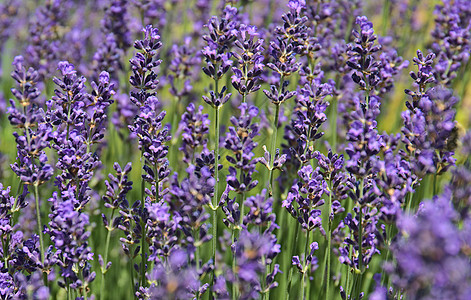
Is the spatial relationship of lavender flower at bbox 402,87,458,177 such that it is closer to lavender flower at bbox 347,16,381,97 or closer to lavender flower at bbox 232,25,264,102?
lavender flower at bbox 347,16,381,97

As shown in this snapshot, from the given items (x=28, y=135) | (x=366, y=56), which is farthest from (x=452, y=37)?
(x=28, y=135)

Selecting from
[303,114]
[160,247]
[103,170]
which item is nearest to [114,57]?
[103,170]

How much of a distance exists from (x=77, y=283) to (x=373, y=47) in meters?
1.81

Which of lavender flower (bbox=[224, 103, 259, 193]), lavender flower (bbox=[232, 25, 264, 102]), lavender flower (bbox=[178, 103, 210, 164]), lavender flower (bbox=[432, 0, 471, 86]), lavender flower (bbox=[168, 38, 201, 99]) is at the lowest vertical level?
lavender flower (bbox=[224, 103, 259, 193])

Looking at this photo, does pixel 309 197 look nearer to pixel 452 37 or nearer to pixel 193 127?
pixel 193 127

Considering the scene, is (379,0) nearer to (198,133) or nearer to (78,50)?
(78,50)

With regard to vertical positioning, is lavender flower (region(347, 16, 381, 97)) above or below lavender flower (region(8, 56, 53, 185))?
above

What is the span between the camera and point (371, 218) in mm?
2352

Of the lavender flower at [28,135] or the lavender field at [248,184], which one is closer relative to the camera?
the lavender field at [248,184]

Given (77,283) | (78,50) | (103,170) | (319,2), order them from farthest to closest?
(78,50)
(103,170)
(319,2)
(77,283)

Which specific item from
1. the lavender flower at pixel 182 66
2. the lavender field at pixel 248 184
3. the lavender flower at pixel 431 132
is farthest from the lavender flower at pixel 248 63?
the lavender flower at pixel 182 66

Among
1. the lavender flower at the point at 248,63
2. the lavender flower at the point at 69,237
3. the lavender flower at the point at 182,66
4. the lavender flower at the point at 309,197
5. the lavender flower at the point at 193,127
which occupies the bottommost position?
the lavender flower at the point at 69,237

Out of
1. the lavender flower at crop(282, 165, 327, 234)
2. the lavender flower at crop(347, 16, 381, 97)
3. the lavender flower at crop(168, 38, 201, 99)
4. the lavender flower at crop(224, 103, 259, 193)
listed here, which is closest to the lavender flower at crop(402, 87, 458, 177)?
the lavender flower at crop(347, 16, 381, 97)

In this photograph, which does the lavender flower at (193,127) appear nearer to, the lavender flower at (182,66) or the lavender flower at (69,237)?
the lavender flower at (69,237)
